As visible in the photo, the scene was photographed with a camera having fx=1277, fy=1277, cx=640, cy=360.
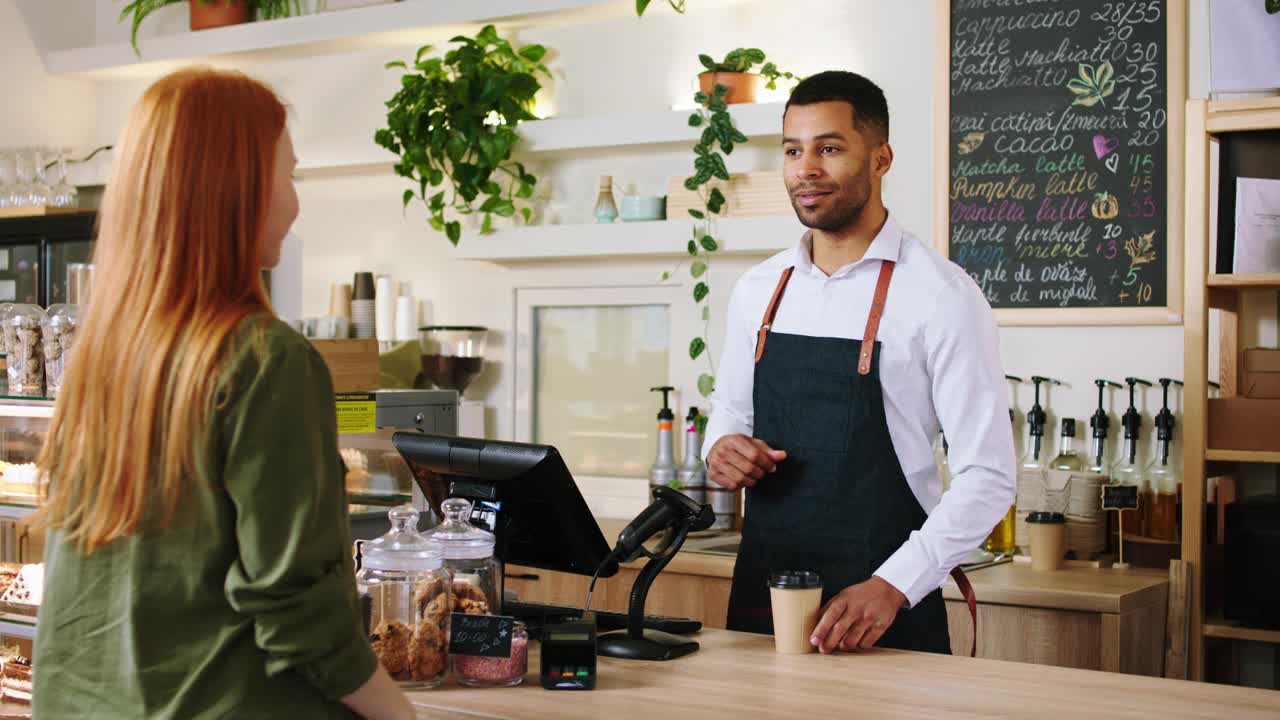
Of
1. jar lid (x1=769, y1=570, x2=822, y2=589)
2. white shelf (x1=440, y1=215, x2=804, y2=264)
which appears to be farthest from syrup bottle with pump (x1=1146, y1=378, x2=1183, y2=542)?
jar lid (x1=769, y1=570, x2=822, y2=589)

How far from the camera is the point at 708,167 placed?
3.66 m

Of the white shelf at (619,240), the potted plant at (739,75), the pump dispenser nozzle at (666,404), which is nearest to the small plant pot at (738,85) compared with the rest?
the potted plant at (739,75)

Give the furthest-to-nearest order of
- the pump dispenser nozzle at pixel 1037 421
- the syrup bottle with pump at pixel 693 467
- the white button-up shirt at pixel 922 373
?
the syrup bottle with pump at pixel 693 467, the pump dispenser nozzle at pixel 1037 421, the white button-up shirt at pixel 922 373

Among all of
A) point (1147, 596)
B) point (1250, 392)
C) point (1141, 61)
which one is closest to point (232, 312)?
point (1147, 596)

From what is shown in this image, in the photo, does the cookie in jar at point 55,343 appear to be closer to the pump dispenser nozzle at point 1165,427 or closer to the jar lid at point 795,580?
the jar lid at point 795,580

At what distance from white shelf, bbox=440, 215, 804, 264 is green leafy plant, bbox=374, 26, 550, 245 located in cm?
7

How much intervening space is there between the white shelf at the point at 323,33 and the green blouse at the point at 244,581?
9.46 ft

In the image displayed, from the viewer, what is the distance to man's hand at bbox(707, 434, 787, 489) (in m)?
2.27

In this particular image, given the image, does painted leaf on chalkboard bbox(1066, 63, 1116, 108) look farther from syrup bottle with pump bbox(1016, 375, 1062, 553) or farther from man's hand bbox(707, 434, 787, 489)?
man's hand bbox(707, 434, 787, 489)

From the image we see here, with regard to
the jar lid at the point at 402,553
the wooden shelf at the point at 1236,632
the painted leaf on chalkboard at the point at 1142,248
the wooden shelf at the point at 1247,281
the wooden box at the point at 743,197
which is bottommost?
the wooden shelf at the point at 1236,632

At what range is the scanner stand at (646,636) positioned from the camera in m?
1.97

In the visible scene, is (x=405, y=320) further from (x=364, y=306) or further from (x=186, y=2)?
(x=186, y=2)

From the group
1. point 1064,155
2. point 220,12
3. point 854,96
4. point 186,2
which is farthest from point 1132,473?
point 186,2

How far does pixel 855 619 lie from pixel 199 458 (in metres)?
1.13
